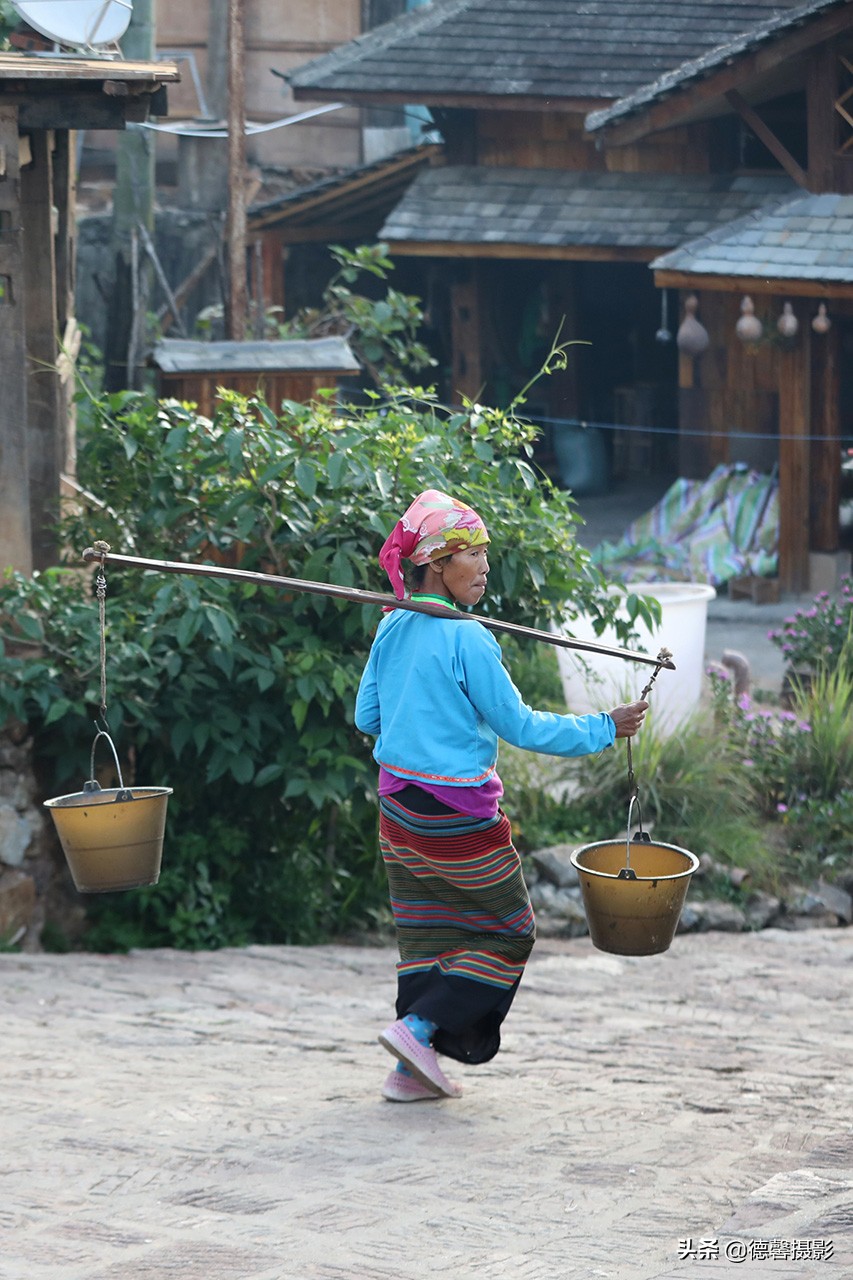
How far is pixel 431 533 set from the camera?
14.4ft

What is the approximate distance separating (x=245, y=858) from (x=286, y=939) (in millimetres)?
389

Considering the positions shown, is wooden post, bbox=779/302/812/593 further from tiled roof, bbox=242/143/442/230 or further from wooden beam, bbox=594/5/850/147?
tiled roof, bbox=242/143/442/230

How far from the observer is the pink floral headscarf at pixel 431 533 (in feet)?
14.4

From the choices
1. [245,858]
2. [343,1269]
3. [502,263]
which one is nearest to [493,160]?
[502,263]

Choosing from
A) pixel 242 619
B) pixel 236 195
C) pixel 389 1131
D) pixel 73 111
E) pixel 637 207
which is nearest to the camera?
pixel 389 1131

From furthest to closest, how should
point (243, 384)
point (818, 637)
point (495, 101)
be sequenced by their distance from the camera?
point (495, 101), point (243, 384), point (818, 637)

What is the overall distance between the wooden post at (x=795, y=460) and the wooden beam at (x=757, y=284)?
22.1 inches

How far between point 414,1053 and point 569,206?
12.0 metres

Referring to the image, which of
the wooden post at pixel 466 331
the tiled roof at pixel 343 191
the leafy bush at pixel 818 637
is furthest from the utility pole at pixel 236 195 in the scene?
the wooden post at pixel 466 331

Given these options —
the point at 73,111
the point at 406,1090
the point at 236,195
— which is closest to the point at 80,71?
the point at 73,111

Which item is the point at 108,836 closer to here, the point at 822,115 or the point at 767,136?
the point at 822,115

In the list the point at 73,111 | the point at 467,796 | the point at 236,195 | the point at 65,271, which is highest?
the point at 236,195

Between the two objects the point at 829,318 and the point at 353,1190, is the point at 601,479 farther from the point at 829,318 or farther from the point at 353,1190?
the point at 353,1190

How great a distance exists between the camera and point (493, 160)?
16.4 m
